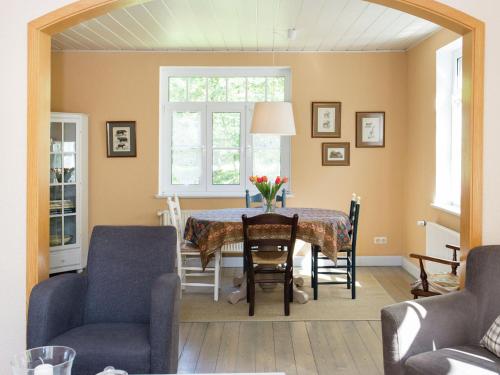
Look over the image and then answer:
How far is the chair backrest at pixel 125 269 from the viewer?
3.26m

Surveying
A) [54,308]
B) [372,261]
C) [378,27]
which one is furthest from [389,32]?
[54,308]

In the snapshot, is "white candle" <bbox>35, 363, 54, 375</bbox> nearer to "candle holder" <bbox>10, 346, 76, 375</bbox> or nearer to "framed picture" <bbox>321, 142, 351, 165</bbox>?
"candle holder" <bbox>10, 346, 76, 375</bbox>

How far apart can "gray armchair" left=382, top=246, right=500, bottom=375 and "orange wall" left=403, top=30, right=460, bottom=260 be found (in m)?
2.47

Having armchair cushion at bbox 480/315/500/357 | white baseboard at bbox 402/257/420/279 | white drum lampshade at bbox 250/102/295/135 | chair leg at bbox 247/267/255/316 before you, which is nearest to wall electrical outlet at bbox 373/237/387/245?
white baseboard at bbox 402/257/420/279

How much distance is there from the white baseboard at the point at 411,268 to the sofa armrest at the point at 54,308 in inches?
156

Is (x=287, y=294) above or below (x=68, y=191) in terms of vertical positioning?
below

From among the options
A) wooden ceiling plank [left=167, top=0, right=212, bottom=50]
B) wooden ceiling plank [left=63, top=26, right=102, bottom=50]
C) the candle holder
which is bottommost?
the candle holder

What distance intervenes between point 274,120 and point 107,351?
2.82 metres

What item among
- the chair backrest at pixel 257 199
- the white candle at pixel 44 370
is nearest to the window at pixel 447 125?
the chair backrest at pixel 257 199

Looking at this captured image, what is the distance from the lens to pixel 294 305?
5203mm

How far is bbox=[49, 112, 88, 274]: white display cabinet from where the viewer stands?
6.34 m

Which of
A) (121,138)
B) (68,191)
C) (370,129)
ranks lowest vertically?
(68,191)

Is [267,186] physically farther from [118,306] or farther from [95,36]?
[95,36]

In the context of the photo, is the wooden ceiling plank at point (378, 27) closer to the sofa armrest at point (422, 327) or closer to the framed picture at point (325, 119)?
the framed picture at point (325, 119)
